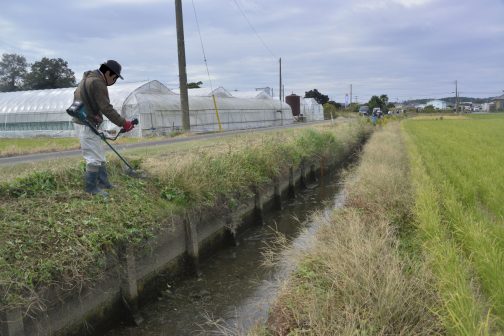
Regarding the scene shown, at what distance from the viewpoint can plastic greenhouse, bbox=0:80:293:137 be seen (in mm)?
25047

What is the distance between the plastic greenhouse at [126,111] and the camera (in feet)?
82.2

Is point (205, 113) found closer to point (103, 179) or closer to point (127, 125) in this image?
point (103, 179)

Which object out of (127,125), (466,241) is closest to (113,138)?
(127,125)

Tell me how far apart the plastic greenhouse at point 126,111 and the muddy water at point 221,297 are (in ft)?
Result: 56.1

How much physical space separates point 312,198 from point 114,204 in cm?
794

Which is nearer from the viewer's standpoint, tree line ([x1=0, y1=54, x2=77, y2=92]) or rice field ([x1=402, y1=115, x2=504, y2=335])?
rice field ([x1=402, y1=115, x2=504, y2=335])

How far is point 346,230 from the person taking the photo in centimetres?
522

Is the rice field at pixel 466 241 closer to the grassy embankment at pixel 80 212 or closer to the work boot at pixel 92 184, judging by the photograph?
the grassy embankment at pixel 80 212

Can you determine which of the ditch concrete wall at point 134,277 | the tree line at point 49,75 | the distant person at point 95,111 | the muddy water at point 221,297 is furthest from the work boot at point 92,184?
the tree line at point 49,75

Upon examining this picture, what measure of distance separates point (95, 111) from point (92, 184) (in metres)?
1.03

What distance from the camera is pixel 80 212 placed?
5445 millimetres

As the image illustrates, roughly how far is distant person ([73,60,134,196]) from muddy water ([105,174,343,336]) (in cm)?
182

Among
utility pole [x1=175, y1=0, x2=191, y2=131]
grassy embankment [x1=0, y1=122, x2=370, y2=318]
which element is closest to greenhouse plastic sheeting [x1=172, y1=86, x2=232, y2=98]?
utility pole [x1=175, y1=0, x2=191, y2=131]

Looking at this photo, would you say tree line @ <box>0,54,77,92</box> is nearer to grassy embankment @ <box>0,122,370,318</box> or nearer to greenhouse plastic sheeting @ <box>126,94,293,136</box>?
greenhouse plastic sheeting @ <box>126,94,293,136</box>
